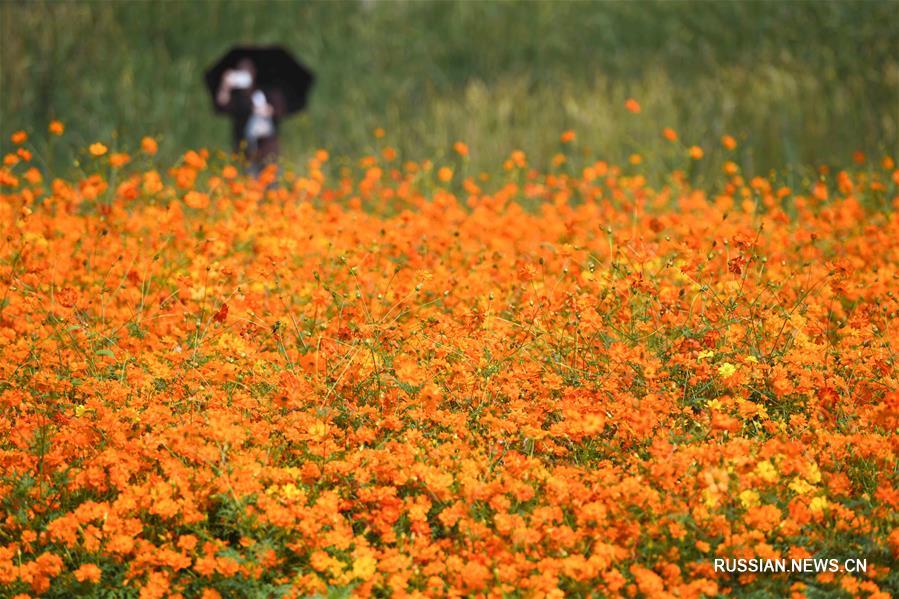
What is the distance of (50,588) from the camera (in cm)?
319

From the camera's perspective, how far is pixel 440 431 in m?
3.94

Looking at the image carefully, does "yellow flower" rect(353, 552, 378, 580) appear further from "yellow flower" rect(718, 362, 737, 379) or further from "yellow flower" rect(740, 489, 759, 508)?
"yellow flower" rect(718, 362, 737, 379)

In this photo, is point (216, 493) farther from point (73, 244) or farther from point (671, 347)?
point (73, 244)

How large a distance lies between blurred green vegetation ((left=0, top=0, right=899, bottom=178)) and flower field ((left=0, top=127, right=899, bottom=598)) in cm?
433

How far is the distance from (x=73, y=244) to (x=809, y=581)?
4.22 metres

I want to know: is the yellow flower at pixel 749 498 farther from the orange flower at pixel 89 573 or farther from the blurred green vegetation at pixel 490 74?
the blurred green vegetation at pixel 490 74

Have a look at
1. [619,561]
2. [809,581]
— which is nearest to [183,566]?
[619,561]

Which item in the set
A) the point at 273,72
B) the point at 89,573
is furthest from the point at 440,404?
the point at 273,72

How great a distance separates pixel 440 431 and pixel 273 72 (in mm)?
6486

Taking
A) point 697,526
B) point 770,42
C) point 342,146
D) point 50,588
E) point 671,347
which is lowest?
point 50,588

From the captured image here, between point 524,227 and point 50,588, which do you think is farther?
point 524,227

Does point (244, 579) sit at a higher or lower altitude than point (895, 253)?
lower

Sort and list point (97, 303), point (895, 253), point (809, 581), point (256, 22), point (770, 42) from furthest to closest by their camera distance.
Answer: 1. point (256, 22)
2. point (770, 42)
3. point (895, 253)
4. point (97, 303)
5. point (809, 581)

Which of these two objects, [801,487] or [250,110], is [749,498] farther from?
[250,110]
